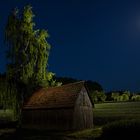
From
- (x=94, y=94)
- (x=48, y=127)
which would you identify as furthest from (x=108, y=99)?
(x=48, y=127)

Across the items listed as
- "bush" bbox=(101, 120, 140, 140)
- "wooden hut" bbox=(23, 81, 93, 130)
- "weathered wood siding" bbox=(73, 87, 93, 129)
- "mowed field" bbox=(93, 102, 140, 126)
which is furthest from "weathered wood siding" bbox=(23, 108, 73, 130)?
"bush" bbox=(101, 120, 140, 140)

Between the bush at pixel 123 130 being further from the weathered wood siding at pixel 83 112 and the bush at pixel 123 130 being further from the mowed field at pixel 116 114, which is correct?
the mowed field at pixel 116 114

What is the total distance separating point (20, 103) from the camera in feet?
188

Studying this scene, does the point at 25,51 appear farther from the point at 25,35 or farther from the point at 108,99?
the point at 108,99

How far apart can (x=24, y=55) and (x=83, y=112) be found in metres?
15.3

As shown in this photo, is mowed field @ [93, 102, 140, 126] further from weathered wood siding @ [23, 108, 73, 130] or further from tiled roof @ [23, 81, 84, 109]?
weathered wood siding @ [23, 108, 73, 130]

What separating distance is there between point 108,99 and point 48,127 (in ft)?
260

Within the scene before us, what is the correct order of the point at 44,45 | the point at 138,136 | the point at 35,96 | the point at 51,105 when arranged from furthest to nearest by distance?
the point at 44,45 < the point at 35,96 < the point at 51,105 < the point at 138,136

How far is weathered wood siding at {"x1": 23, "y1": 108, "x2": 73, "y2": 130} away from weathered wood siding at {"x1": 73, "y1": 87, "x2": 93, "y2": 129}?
91 cm

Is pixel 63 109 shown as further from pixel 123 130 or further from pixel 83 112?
pixel 123 130

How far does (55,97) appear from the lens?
50.8 meters

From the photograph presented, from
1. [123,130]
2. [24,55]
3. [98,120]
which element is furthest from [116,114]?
[123,130]

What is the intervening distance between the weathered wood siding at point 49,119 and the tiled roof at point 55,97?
75 centimetres

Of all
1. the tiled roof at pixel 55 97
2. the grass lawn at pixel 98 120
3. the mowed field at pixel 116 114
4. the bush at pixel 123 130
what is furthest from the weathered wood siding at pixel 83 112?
the bush at pixel 123 130
